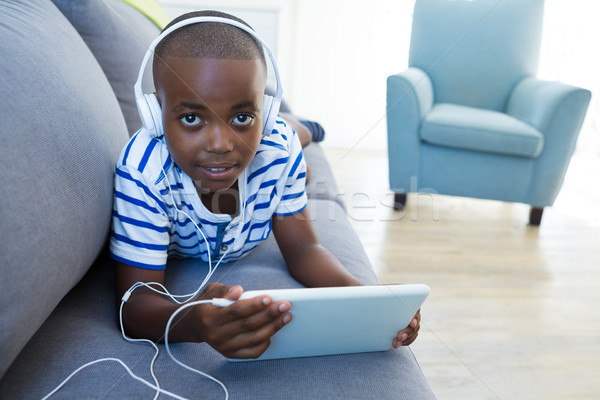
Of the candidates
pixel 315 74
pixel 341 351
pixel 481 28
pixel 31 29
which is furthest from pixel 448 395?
pixel 315 74

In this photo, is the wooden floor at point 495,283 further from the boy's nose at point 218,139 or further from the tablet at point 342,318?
the boy's nose at point 218,139

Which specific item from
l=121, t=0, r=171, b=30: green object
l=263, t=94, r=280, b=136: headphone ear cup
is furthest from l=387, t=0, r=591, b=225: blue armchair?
l=263, t=94, r=280, b=136: headphone ear cup

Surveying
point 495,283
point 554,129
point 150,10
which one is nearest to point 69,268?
point 150,10

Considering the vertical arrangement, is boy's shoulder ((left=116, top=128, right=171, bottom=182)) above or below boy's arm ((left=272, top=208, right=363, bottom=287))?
above

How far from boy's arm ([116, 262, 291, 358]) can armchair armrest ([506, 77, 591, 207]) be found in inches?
67.8

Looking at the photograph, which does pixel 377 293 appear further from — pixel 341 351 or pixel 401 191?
pixel 401 191

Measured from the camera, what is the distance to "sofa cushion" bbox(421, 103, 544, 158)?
1.88 meters

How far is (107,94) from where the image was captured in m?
0.80

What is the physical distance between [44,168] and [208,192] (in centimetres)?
30

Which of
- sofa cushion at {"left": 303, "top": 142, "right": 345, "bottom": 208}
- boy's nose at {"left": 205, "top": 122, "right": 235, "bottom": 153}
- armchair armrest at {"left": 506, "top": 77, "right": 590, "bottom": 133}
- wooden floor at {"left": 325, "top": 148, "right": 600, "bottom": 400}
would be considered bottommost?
wooden floor at {"left": 325, "top": 148, "right": 600, "bottom": 400}

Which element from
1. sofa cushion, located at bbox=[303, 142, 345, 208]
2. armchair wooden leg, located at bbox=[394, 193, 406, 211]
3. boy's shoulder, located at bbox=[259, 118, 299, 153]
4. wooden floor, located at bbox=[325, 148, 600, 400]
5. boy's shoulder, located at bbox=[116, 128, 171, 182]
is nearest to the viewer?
boy's shoulder, located at bbox=[116, 128, 171, 182]

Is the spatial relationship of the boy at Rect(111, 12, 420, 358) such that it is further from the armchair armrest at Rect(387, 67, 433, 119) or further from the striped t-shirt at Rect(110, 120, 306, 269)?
the armchair armrest at Rect(387, 67, 433, 119)

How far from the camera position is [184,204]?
2.51 ft

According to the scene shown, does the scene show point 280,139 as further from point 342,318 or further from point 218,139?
point 342,318
